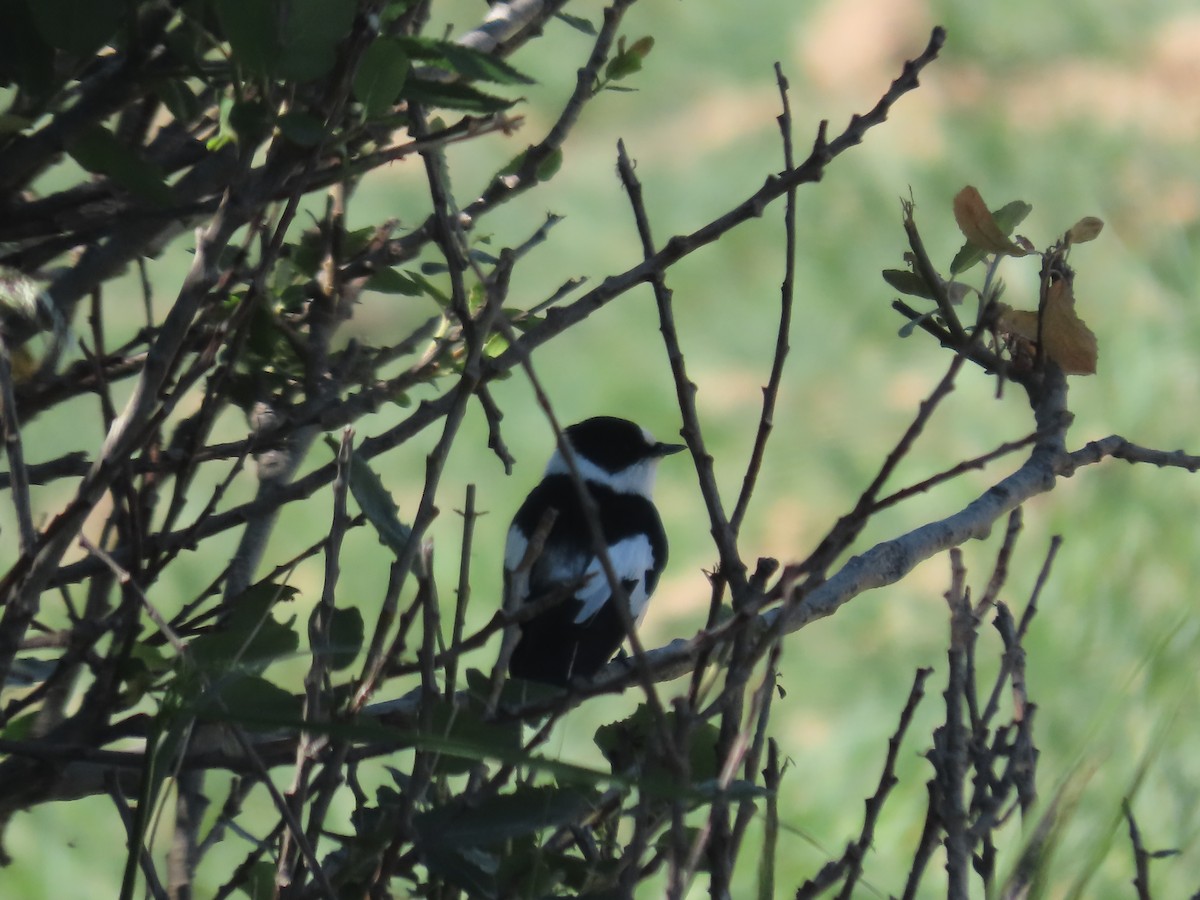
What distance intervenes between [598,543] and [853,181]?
21.5 ft

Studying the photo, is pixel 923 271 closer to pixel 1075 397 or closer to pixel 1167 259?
pixel 1075 397

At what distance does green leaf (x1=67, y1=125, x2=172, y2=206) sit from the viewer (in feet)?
5.53

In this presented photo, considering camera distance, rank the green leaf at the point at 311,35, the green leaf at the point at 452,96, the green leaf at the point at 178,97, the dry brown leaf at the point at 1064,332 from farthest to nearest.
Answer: the dry brown leaf at the point at 1064,332 < the green leaf at the point at 178,97 < the green leaf at the point at 452,96 < the green leaf at the point at 311,35

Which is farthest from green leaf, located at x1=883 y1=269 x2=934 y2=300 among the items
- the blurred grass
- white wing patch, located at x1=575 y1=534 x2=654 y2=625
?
the blurred grass

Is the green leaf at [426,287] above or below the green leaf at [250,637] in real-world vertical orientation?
above

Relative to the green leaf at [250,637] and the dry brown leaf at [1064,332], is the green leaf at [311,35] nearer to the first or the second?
the green leaf at [250,637]

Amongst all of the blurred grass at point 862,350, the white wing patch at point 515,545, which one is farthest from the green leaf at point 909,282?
the blurred grass at point 862,350

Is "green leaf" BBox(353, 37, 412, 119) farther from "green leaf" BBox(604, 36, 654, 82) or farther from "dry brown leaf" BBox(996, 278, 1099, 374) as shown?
"dry brown leaf" BBox(996, 278, 1099, 374)

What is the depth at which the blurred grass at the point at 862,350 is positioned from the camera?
518cm

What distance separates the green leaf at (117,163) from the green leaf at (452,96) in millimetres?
292

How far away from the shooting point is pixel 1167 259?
23.2 ft

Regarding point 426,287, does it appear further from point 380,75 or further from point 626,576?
point 626,576

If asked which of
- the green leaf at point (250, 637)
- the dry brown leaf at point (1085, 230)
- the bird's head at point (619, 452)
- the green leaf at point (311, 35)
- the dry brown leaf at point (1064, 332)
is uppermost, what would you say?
the bird's head at point (619, 452)

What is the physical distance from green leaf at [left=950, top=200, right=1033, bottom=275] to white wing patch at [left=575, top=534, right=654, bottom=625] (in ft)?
5.20
